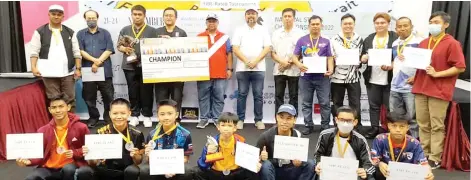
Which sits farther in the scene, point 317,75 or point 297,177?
point 317,75

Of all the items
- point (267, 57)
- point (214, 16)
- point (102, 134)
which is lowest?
point (102, 134)

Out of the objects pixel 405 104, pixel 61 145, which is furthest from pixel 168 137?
pixel 405 104

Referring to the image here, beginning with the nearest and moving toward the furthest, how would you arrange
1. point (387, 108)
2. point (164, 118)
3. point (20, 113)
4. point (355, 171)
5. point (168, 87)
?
point (355, 171)
point (164, 118)
point (20, 113)
point (387, 108)
point (168, 87)

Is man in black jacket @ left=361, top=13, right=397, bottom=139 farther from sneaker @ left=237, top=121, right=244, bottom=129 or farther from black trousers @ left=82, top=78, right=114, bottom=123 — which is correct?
black trousers @ left=82, top=78, right=114, bottom=123

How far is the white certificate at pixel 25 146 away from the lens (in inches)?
114

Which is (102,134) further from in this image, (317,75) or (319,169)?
(317,75)

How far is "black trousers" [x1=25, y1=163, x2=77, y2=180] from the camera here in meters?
2.97

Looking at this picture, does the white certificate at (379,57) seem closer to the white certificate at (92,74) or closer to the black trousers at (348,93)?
the black trousers at (348,93)

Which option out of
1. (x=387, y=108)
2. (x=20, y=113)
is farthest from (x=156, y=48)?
(x=387, y=108)

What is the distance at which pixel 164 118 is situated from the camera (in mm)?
3082

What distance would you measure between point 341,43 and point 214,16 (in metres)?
1.47

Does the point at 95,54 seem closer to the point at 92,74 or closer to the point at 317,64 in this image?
the point at 92,74

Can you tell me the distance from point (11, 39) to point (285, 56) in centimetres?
399

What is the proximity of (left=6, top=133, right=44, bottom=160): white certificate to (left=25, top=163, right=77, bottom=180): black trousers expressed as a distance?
0.15 m
